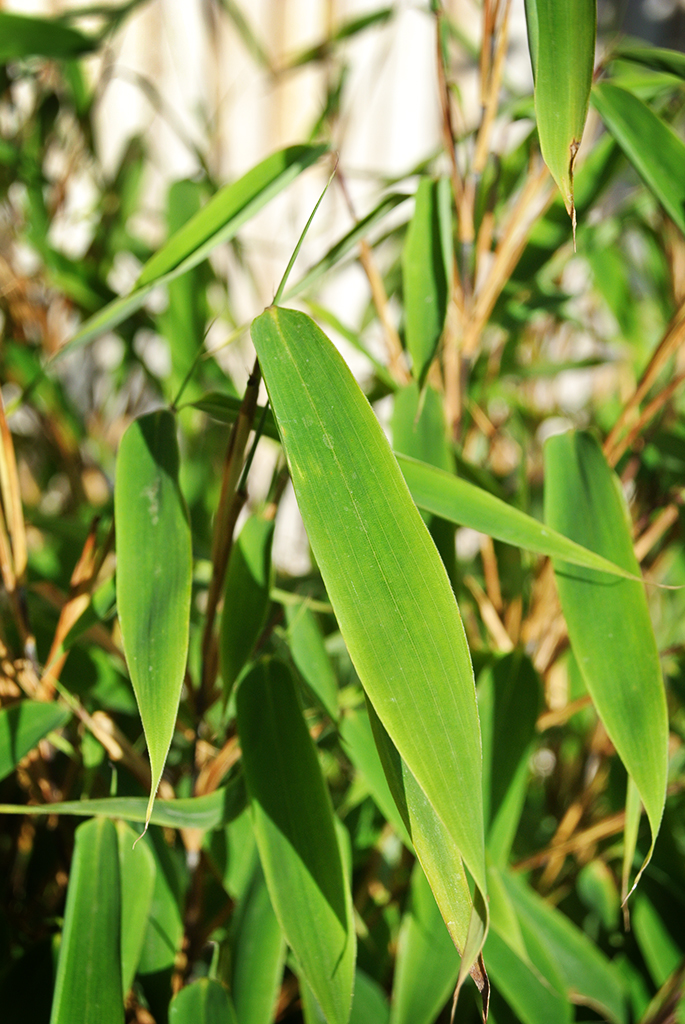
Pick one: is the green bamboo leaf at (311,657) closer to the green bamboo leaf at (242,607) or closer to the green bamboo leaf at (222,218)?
the green bamboo leaf at (242,607)

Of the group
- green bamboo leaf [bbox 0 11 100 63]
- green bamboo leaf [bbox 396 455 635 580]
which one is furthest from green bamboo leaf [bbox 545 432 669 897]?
green bamboo leaf [bbox 0 11 100 63]

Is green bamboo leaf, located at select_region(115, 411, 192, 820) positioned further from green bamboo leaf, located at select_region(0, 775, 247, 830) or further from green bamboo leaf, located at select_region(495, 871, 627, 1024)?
→ green bamboo leaf, located at select_region(495, 871, 627, 1024)

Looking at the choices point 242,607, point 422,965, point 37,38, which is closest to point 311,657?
point 242,607

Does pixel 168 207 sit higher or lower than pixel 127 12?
lower

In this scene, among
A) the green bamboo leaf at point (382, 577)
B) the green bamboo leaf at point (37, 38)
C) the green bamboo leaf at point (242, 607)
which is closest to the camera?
the green bamboo leaf at point (382, 577)

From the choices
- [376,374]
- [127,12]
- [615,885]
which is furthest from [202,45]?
[615,885]

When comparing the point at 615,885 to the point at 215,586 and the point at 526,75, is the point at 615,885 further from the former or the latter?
the point at 526,75

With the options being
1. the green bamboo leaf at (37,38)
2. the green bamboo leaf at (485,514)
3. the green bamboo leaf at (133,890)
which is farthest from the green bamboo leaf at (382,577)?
the green bamboo leaf at (37,38)
